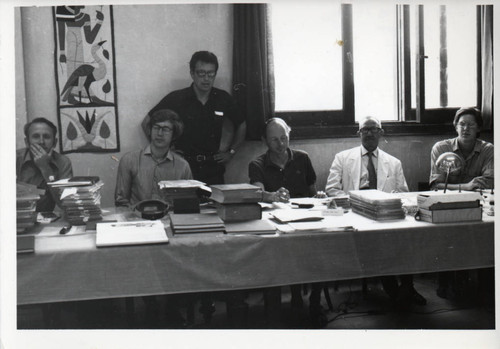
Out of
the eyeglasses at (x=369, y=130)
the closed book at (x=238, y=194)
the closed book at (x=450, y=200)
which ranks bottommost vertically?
the closed book at (x=450, y=200)

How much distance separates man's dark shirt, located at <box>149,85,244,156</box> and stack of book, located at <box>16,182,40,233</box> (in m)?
1.67

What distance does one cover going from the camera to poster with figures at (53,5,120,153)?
3.45 meters

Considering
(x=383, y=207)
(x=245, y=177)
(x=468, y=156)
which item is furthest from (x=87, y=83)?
(x=468, y=156)

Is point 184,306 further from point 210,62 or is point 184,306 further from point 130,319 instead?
point 210,62

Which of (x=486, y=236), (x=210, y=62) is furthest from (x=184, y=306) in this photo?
(x=210, y=62)

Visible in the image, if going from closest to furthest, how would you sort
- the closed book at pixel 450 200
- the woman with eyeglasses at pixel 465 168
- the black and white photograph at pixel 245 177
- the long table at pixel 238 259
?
1. the long table at pixel 238 259
2. the black and white photograph at pixel 245 177
3. the closed book at pixel 450 200
4. the woman with eyeglasses at pixel 465 168

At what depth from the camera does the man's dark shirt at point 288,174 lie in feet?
11.2

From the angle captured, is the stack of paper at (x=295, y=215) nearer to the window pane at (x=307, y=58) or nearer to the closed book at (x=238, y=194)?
the closed book at (x=238, y=194)

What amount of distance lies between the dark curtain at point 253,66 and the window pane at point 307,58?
7 cm

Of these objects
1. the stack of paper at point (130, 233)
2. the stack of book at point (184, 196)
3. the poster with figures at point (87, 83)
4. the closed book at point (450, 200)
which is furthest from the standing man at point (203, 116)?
the closed book at point (450, 200)

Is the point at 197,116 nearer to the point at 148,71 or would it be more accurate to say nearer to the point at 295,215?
the point at 148,71

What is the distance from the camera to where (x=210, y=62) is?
3.76 m

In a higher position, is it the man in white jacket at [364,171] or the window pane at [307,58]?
the window pane at [307,58]

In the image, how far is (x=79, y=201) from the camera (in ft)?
7.77
